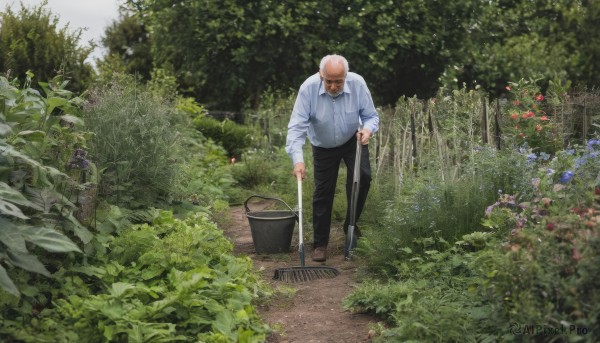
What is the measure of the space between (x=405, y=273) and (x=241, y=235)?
2.87 metres

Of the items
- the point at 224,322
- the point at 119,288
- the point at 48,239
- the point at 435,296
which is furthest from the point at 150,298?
the point at 435,296

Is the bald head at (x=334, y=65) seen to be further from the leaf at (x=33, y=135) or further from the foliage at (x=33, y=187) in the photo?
the leaf at (x=33, y=135)

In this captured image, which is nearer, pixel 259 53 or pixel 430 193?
pixel 430 193

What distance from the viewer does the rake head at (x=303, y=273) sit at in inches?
220

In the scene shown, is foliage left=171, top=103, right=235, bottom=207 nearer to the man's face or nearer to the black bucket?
the black bucket

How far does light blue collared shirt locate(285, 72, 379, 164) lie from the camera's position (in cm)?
624

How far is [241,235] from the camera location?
7555 mm

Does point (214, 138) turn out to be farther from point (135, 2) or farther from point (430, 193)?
point (430, 193)

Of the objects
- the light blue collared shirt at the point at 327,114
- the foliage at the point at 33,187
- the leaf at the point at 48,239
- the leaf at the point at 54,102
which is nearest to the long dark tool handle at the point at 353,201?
the light blue collared shirt at the point at 327,114

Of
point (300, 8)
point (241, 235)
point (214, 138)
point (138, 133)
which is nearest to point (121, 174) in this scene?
point (138, 133)

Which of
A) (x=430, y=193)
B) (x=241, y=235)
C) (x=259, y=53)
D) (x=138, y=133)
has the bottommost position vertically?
(x=241, y=235)

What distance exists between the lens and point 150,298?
4125mm

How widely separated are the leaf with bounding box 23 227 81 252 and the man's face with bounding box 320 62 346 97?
2.81 metres

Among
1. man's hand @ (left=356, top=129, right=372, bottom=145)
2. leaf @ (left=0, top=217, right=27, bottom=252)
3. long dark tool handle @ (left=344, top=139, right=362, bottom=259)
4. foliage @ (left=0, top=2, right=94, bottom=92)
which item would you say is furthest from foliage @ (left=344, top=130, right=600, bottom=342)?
foliage @ (left=0, top=2, right=94, bottom=92)
